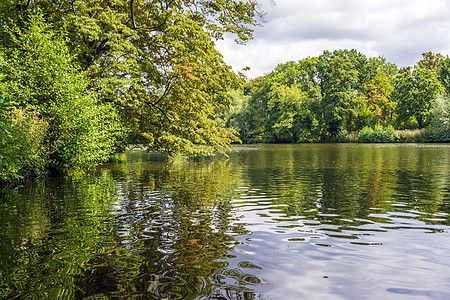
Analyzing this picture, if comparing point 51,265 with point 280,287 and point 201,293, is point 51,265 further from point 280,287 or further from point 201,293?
point 280,287

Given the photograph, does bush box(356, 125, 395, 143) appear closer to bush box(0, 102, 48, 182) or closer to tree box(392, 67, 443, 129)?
tree box(392, 67, 443, 129)

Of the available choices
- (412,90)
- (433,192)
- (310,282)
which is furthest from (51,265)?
(412,90)

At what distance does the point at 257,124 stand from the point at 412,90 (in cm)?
3660

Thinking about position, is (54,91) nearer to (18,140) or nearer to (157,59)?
(18,140)

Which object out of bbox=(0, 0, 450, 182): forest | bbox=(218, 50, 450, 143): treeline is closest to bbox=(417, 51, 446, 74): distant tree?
bbox=(218, 50, 450, 143): treeline

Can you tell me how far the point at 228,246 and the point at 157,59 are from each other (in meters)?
20.5

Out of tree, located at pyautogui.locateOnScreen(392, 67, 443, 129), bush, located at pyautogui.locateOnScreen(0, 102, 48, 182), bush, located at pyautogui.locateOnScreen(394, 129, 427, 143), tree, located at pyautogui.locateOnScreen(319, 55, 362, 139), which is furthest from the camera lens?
tree, located at pyautogui.locateOnScreen(319, 55, 362, 139)

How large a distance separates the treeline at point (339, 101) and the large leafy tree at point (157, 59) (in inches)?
2015

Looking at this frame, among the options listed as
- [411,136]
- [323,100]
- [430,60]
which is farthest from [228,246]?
[430,60]

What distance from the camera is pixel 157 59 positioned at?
2445 centimetres

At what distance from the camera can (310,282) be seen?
4770 mm

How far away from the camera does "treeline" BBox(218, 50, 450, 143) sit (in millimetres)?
76125

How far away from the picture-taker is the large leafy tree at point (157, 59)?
21391 millimetres

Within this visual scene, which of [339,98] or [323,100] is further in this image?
[323,100]
